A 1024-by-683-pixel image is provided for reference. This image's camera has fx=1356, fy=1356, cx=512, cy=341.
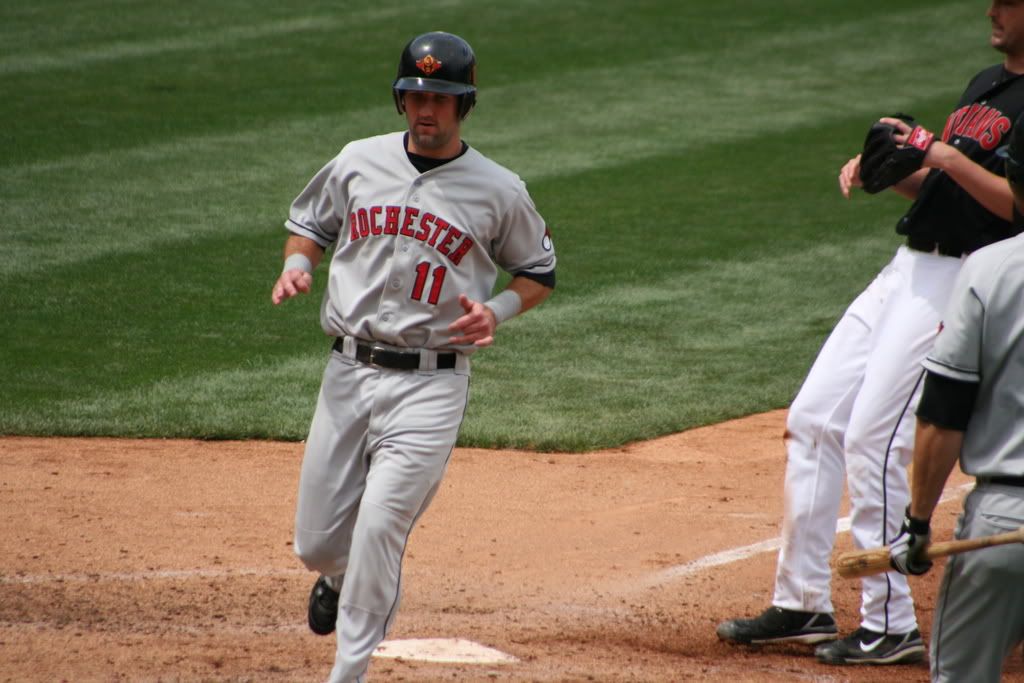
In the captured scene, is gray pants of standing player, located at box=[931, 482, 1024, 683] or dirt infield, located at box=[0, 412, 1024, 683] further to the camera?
dirt infield, located at box=[0, 412, 1024, 683]

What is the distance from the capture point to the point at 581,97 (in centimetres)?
1359

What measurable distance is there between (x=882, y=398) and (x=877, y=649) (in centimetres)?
85

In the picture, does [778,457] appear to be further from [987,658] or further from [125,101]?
[125,101]

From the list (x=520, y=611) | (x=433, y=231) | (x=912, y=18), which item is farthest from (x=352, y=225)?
(x=912, y=18)

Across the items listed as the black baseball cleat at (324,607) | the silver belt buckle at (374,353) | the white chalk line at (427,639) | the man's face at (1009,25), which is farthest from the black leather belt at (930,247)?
the black baseball cleat at (324,607)

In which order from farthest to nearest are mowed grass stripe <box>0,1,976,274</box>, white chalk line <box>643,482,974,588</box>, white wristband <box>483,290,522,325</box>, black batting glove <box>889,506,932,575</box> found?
1. mowed grass stripe <box>0,1,976,274</box>
2. white chalk line <box>643,482,974,588</box>
3. white wristband <box>483,290,522,325</box>
4. black batting glove <box>889,506,932,575</box>

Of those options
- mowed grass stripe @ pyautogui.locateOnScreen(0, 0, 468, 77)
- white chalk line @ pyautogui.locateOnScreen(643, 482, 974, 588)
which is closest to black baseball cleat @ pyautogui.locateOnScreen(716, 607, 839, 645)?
white chalk line @ pyautogui.locateOnScreen(643, 482, 974, 588)

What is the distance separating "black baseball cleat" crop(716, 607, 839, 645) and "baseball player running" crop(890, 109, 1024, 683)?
1.60 meters

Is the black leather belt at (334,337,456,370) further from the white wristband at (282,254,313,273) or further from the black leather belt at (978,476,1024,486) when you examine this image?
the black leather belt at (978,476,1024,486)

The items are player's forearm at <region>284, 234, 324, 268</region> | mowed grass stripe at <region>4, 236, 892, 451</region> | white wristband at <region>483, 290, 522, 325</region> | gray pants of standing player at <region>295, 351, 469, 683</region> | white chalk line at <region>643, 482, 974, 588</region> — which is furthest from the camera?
mowed grass stripe at <region>4, 236, 892, 451</region>

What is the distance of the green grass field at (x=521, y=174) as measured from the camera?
7453mm

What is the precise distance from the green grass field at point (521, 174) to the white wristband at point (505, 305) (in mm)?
2609

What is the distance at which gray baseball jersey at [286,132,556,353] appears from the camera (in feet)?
13.3

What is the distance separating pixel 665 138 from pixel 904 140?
846 cm
